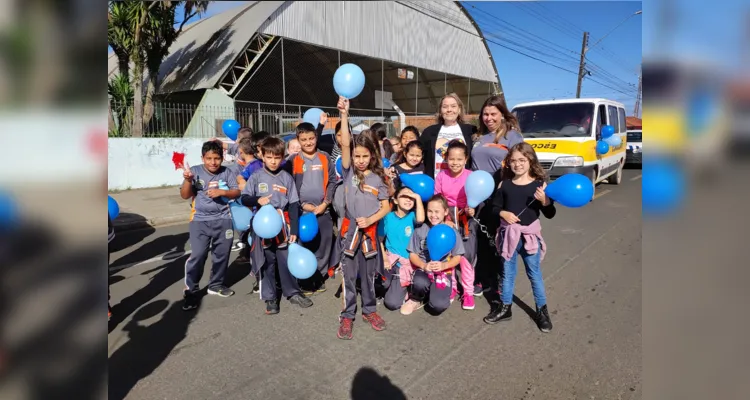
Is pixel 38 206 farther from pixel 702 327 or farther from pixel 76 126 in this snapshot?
pixel 702 327

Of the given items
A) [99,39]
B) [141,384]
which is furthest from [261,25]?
[99,39]

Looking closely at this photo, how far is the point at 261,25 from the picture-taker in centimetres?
1555

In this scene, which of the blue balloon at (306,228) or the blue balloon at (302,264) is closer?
the blue balloon at (302,264)

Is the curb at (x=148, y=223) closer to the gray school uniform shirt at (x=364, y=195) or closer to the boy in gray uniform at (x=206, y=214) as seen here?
the boy in gray uniform at (x=206, y=214)

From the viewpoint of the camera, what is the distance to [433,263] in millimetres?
3590

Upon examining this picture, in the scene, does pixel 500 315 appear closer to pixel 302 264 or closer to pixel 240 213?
pixel 302 264

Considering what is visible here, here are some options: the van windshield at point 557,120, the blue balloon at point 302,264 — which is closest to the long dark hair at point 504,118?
the blue balloon at point 302,264

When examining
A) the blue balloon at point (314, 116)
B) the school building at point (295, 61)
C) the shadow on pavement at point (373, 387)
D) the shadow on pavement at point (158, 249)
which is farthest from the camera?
the school building at point (295, 61)

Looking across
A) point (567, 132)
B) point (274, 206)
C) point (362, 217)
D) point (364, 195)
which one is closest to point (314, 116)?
point (274, 206)

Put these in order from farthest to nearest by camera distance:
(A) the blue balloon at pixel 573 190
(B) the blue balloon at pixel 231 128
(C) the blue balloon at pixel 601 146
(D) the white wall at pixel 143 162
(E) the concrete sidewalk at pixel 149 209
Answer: (D) the white wall at pixel 143 162, (C) the blue balloon at pixel 601 146, (E) the concrete sidewalk at pixel 149 209, (B) the blue balloon at pixel 231 128, (A) the blue balloon at pixel 573 190

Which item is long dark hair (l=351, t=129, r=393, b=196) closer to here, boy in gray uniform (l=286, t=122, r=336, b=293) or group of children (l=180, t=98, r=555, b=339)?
group of children (l=180, t=98, r=555, b=339)

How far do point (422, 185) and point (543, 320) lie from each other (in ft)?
4.91

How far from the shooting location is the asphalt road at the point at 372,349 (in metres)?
2.61

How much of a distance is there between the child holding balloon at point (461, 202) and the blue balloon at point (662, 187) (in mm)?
2842
